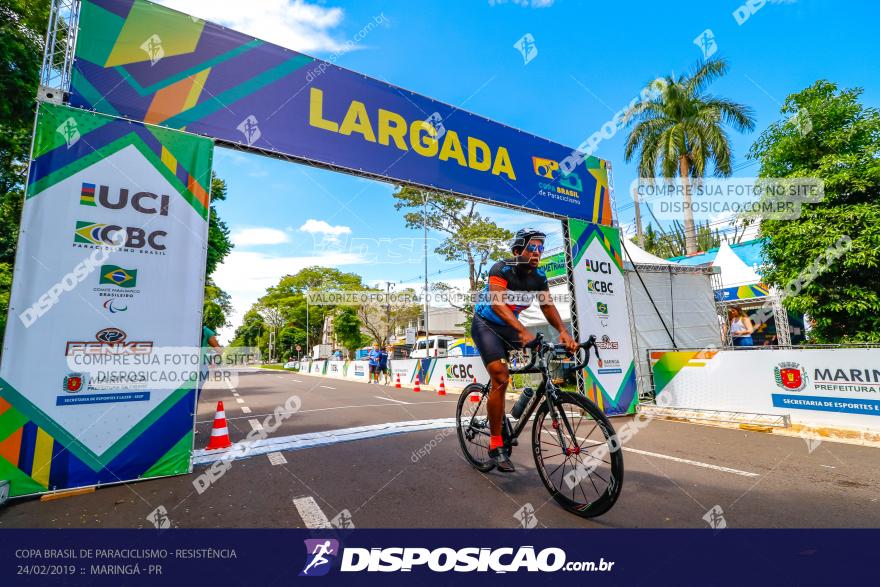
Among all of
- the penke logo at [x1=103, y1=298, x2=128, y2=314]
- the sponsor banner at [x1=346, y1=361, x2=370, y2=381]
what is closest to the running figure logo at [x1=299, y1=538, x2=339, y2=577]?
the penke logo at [x1=103, y1=298, x2=128, y2=314]

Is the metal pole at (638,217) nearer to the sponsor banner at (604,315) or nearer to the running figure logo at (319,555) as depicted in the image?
the sponsor banner at (604,315)

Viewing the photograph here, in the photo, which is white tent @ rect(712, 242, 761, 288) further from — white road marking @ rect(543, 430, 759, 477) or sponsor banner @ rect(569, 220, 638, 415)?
white road marking @ rect(543, 430, 759, 477)

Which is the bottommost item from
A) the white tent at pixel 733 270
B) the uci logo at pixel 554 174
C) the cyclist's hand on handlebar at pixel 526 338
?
the cyclist's hand on handlebar at pixel 526 338

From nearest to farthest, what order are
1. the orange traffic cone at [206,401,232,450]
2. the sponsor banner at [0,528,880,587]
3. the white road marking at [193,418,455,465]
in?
the sponsor banner at [0,528,880,587]
the white road marking at [193,418,455,465]
the orange traffic cone at [206,401,232,450]

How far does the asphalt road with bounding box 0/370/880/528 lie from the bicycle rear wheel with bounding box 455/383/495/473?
0.14 m

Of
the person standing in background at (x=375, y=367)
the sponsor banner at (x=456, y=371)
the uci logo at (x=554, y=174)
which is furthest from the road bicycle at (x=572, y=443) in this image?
the person standing in background at (x=375, y=367)

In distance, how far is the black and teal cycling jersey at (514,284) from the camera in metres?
3.78

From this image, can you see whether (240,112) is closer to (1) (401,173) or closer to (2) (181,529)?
(1) (401,173)

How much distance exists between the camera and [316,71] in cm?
608

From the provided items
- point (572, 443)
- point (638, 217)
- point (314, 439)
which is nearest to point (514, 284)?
point (572, 443)

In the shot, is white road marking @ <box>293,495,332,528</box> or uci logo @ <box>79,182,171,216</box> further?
uci logo @ <box>79,182,171,216</box>

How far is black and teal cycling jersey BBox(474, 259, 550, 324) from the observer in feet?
12.4

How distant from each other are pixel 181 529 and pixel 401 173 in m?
5.41

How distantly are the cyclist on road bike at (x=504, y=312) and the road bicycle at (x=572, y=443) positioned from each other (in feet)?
0.76
